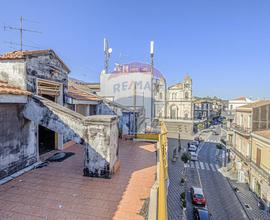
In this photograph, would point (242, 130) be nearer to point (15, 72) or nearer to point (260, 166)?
point (260, 166)

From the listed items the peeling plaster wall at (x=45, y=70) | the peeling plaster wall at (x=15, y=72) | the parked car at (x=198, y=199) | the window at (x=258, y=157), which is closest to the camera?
the peeling plaster wall at (x=15, y=72)

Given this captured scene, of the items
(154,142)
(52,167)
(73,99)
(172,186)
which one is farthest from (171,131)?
(52,167)

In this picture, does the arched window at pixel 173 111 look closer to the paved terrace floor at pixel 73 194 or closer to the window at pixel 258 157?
the window at pixel 258 157

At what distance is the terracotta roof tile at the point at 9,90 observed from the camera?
5.40 metres

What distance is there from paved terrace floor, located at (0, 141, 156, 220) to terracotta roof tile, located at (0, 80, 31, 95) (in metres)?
2.49

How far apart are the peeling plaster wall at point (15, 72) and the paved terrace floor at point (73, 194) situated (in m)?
2.93

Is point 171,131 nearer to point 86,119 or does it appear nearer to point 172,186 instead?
point 172,186

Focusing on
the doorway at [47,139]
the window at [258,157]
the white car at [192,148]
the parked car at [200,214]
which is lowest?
the parked car at [200,214]

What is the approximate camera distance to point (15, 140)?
594 centimetres

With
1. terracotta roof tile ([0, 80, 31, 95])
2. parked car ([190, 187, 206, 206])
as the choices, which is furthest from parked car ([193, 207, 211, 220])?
terracotta roof tile ([0, 80, 31, 95])

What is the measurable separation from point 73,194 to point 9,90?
3.44 meters

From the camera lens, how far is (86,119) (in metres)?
5.77

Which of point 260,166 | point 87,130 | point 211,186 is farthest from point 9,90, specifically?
point 260,166

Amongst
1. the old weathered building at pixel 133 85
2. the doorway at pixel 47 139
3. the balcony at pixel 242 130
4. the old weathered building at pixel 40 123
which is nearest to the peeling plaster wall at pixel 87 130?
the old weathered building at pixel 40 123
